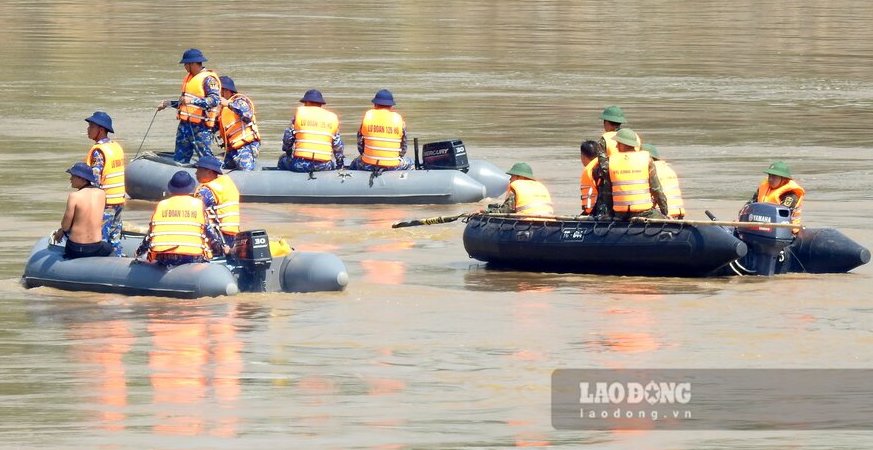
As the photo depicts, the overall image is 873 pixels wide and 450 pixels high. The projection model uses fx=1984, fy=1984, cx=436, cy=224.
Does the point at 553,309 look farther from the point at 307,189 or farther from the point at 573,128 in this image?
the point at 573,128

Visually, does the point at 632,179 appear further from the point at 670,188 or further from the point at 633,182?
the point at 670,188

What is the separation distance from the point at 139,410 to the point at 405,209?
41.8ft

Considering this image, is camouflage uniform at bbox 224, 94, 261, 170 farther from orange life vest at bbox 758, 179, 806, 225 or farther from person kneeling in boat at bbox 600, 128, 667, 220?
orange life vest at bbox 758, 179, 806, 225

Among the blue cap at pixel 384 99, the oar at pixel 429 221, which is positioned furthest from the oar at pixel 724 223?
the blue cap at pixel 384 99

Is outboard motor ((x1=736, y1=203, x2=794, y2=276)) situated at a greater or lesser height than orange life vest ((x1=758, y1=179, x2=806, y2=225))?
lesser

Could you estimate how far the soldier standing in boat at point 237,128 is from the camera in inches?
1110

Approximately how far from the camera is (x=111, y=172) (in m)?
21.5

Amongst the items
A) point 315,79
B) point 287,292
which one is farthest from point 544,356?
point 315,79

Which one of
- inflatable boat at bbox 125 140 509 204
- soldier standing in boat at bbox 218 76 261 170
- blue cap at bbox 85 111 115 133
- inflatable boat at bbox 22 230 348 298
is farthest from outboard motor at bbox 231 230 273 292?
soldier standing in boat at bbox 218 76 261 170

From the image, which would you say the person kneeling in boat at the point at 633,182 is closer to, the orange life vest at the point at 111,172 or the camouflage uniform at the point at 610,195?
the camouflage uniform at the point at 610,195

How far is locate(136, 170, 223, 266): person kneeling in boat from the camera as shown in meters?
19.5

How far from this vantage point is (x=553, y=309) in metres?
19.9

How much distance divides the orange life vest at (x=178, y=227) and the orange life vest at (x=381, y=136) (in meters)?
8.59

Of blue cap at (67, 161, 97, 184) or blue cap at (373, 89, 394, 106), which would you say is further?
blue cap at (373, 89, 394, 106)
